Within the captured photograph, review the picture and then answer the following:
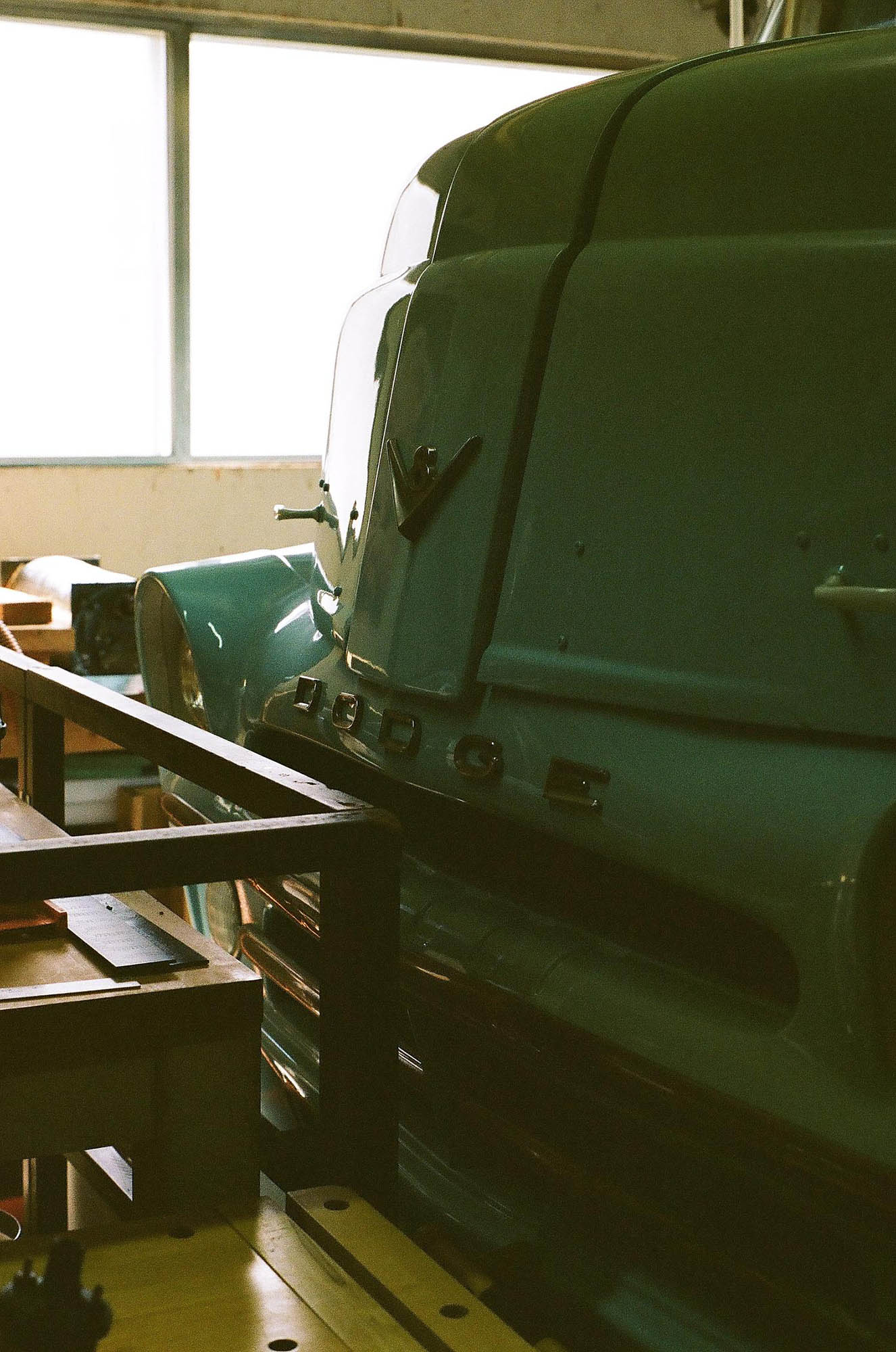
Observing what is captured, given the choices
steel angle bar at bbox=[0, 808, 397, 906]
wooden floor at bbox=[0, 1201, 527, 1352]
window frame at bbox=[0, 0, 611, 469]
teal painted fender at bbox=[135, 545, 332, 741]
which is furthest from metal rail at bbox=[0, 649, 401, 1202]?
window frame at bbox=[0, 0, 611, 469]

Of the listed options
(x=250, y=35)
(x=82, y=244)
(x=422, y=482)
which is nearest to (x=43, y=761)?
(x=422, y=482)

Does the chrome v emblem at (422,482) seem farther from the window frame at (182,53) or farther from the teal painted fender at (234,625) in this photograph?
the window frame at (182,53)

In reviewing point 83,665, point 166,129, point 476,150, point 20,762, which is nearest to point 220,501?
point 166,129

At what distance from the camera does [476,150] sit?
5.84ft

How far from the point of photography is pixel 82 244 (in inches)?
219

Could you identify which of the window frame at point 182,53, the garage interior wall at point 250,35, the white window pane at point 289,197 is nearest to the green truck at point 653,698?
the garage interior wall at point 250,35

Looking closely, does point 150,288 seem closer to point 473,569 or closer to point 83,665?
point 83,665

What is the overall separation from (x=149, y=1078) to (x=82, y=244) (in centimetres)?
495

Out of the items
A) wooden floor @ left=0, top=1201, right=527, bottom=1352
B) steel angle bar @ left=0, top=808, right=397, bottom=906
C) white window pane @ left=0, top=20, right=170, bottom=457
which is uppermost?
white window pane @ left=0, top=20, right=170, bottom=457

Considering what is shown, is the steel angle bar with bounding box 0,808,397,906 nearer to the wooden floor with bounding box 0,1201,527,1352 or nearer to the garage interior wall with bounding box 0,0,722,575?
the wooden floor with bounding box 0,1201,527,1352

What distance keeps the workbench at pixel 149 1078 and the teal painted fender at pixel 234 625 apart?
790 millimetres

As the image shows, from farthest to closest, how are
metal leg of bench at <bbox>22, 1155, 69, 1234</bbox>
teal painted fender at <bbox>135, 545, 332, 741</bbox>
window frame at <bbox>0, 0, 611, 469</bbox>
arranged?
window frame at <bbox>0, 0, 611, 469</bbox>, teal painted fender at <bbox>135, 545, 332, 741</bbox>, metal leg of bench at <bbox>22, 1155, 69, 1234</bbox>

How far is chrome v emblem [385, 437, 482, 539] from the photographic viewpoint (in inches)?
63.6

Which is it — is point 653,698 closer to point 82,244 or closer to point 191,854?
point 191,854
